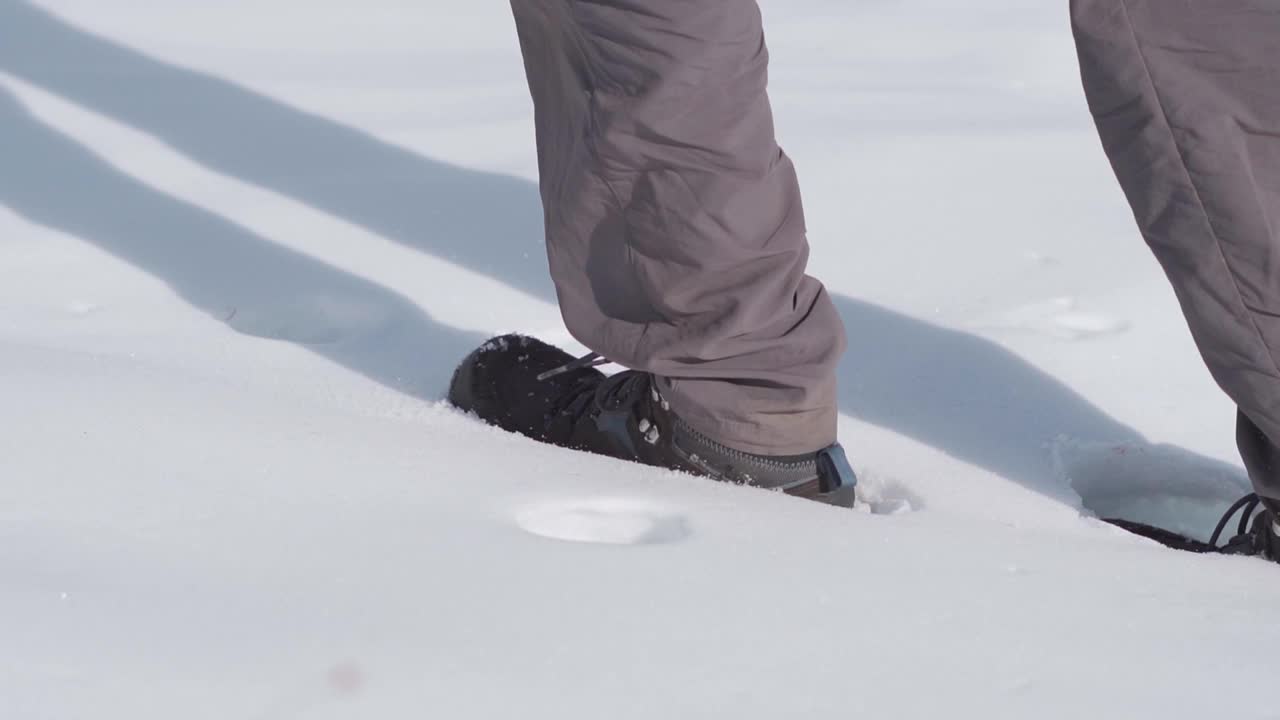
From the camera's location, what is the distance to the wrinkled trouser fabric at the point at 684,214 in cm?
107

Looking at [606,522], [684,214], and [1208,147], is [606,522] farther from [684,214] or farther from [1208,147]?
[1208,147]

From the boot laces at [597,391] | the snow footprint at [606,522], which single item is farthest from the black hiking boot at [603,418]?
the snow footprint at [606,522]

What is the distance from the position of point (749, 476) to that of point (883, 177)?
0.92 metres

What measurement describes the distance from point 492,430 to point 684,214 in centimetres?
32

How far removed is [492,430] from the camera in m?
1.27

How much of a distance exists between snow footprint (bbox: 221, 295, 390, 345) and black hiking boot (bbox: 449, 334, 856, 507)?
25cm

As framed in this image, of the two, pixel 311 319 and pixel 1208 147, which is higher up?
pixel 1208 147

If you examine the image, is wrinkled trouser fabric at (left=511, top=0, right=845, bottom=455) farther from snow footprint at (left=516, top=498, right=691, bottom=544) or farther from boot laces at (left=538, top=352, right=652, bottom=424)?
snow footprint at (left=516, top=498, right=691, bottom=544)

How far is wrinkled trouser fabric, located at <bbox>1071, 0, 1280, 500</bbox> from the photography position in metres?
1.05

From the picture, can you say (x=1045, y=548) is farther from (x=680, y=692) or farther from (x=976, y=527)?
(x=680, y=692)

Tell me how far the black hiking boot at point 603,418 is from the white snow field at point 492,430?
2.4 inches

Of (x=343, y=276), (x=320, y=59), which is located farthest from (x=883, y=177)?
(x=320, y=59)

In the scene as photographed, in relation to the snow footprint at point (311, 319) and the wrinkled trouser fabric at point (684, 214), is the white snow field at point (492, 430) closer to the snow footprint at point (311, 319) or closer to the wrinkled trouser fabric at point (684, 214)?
→ the snow footprint at point (311, 319)

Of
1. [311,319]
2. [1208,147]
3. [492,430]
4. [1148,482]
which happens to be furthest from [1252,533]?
[311,319]
